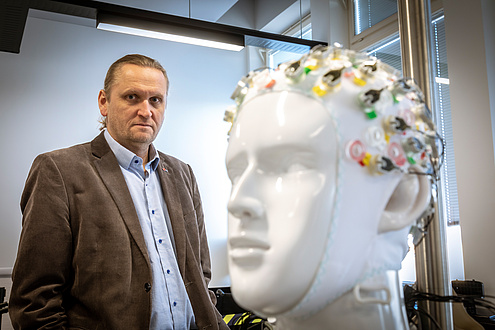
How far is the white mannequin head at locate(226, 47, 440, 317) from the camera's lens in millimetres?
604

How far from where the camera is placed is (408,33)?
86 cm

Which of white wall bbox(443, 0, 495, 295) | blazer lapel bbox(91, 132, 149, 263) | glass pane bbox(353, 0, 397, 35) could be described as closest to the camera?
blazer lapel bbox(91, 132, 149, 263)

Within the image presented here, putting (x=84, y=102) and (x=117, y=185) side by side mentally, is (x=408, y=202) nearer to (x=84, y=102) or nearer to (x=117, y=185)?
(x=117, y=185)

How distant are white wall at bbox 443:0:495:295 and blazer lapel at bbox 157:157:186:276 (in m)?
1.94

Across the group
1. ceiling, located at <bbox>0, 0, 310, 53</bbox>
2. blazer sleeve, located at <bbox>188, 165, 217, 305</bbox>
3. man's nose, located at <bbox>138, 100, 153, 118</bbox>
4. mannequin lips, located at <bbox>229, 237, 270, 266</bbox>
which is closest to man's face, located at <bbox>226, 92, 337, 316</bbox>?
mannequin lips, located at <bbox>229, 237, 270, 266</bbox>

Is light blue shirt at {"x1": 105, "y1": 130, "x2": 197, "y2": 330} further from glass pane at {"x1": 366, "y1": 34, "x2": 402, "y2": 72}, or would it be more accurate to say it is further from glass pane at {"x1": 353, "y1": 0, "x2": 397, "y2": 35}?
glass pane at {"x1": 353, "y1": 0, "x2": 397, "y2": 35}

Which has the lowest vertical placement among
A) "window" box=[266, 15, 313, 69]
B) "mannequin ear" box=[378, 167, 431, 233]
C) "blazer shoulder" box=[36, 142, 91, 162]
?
"mannequin ear" box=[378, 167, 431, 233]

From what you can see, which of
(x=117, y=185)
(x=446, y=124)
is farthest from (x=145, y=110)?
(x=446, y=124)

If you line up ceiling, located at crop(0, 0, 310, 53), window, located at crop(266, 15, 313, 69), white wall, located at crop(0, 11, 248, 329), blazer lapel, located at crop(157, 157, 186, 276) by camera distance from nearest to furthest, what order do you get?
1. blazer lapel, located at crop(157, 157, 186, 276)
2. ceiling, located at crop(0, 0, 310, 53)
3. white wall, located at crop(0, 11, 248, 329)
4. window, located at crop(266, 15, 313, 69)

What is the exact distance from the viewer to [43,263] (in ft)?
4.79

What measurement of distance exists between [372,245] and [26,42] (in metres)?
5.21

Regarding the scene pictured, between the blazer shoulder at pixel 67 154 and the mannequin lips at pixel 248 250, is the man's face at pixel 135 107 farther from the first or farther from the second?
the mannequin lips at pixel 248 250

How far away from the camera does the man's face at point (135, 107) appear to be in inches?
69.6

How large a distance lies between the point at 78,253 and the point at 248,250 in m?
1.04
